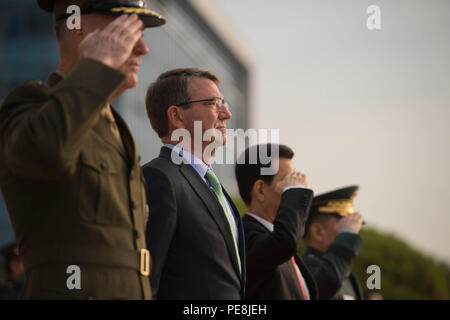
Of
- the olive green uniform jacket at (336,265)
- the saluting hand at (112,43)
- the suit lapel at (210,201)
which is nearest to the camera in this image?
the saluting hand at (112,43)

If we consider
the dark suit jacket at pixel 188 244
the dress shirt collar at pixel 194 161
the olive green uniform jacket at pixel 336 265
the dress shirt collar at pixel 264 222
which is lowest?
the olive green uniform jacket at pixel 336 265

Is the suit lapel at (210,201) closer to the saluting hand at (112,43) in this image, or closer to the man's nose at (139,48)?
the man's nose at (139,48)

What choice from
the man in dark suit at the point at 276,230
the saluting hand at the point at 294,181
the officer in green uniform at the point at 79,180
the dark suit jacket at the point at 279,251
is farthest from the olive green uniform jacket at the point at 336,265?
the officer in green uniform at the point at 79,180

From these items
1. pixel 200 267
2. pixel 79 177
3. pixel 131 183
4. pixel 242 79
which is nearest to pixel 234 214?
pixel 200 267

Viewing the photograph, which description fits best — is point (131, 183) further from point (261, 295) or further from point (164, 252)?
point (261, 295)

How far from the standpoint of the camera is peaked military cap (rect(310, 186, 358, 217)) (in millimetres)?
7051

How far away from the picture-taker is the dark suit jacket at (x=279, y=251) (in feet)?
15.3

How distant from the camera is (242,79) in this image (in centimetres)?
10344

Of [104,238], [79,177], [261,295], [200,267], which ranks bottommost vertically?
[261,295]

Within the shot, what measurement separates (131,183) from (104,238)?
0.31m

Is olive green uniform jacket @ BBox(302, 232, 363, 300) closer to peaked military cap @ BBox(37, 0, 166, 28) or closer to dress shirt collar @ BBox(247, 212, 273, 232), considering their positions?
dress shirt collar @ BBox(247, 212, 273, 232)

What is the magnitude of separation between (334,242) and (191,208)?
244 centimetres

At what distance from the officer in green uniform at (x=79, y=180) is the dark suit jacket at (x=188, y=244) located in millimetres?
684

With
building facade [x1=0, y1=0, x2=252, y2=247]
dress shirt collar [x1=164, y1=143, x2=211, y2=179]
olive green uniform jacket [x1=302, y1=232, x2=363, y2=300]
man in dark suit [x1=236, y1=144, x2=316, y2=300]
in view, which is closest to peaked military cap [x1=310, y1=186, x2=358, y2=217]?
olive green uniform jacket [x1=302, y1=232, x2=363, y2=300]
